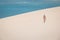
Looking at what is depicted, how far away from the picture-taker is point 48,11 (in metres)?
1.70

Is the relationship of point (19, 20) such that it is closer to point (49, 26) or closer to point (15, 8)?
point (15, 8)

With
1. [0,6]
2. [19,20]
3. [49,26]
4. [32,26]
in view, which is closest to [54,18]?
[49,26]

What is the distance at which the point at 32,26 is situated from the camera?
1.68 metres

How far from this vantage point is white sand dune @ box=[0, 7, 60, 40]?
160cm

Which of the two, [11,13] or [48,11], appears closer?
[11,13]

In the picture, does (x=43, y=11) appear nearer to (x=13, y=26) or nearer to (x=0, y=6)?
(x=13, y=26)

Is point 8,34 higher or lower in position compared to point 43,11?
lower

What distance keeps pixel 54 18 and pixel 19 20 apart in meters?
0.57

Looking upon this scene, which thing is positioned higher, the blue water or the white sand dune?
the blue water

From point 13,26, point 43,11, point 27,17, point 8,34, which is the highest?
point 43,11

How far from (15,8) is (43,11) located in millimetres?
446

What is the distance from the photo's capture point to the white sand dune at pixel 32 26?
160 centimetres

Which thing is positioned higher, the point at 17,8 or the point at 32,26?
the point at 17,8

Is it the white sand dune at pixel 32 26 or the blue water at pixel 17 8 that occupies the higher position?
the blue water at pixel 17 8
